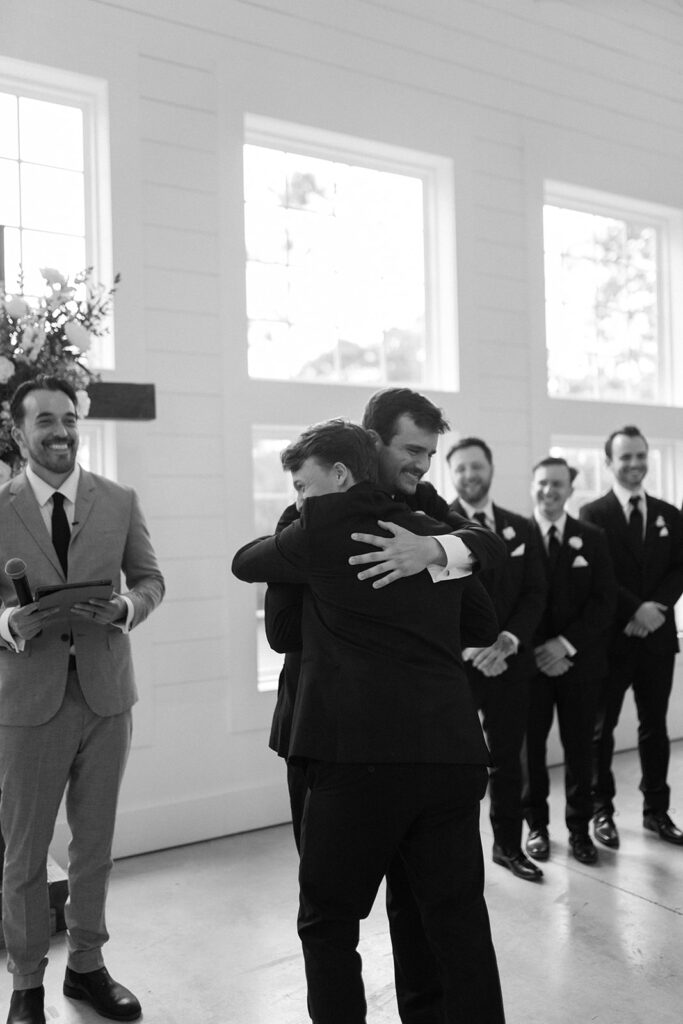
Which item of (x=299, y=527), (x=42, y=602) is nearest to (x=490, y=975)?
(x=299, y=527)

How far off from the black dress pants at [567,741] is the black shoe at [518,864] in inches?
10.4

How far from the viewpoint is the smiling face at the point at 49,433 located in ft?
8.74

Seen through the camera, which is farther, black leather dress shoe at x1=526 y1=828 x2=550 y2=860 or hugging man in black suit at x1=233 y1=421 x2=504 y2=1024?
black leather dress shoe at x1=526 y1=828 x2=550 y2=860

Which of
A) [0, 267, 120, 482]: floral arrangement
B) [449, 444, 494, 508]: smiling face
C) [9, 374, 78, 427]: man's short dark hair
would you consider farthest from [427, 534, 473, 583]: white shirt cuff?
[449, 444, 494, 508]: smiling face

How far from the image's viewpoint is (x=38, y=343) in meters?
3.05

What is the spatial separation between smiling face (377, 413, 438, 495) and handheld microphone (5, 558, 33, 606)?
0.96 meters

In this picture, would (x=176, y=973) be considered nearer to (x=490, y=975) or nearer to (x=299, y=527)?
(x=490, y=975)

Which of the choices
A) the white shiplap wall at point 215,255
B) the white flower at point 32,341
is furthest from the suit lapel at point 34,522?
the white shiplap wall at point 215,255

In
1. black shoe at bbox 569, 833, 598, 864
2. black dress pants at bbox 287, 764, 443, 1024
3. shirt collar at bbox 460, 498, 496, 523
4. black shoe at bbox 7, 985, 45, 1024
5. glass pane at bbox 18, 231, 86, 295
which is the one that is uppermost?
glass pane at bbox 18, 231, 86, 295

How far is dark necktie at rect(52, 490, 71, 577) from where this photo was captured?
2.68m

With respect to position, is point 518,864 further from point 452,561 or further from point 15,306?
point 15,306

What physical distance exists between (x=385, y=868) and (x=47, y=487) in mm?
1496

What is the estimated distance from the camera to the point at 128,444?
13.6ft

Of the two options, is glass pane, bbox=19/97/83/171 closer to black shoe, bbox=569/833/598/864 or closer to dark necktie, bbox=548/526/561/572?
dark necktie, bbox=548/526/561/572
